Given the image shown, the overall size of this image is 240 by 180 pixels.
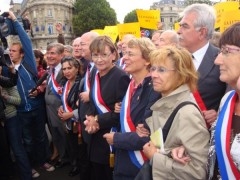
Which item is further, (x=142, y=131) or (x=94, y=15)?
(x=94, y=15)

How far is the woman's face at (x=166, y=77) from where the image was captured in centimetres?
233

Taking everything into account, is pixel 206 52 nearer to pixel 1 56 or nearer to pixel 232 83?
pixel 232 83

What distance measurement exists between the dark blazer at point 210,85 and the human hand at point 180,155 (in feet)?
2.90

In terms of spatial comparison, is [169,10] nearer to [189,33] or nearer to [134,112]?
[189,33]

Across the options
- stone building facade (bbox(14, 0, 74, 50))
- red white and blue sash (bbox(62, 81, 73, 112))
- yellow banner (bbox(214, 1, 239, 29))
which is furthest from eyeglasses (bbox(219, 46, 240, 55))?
stone building facade (bbox(14, 0, 74, 50))

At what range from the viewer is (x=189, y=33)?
307 cm

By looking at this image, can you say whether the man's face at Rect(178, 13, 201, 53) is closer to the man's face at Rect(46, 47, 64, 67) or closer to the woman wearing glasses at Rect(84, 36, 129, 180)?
the woman wearing glasses at Rect(84, 36, 129, 180)

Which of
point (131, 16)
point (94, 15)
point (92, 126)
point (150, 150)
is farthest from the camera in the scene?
point (131, 16)

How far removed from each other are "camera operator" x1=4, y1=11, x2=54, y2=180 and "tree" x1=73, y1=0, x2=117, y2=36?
2298 inches

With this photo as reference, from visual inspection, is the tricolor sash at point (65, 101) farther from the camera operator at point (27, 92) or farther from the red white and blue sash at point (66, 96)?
the camera operator at point (27, 92)

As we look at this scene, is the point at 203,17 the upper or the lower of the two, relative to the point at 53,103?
upper

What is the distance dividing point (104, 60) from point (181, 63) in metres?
1.17

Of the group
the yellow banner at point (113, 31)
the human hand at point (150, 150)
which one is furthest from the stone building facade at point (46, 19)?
the human hand at point (150, 150)

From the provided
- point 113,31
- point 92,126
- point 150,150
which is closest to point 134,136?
point 150,150
